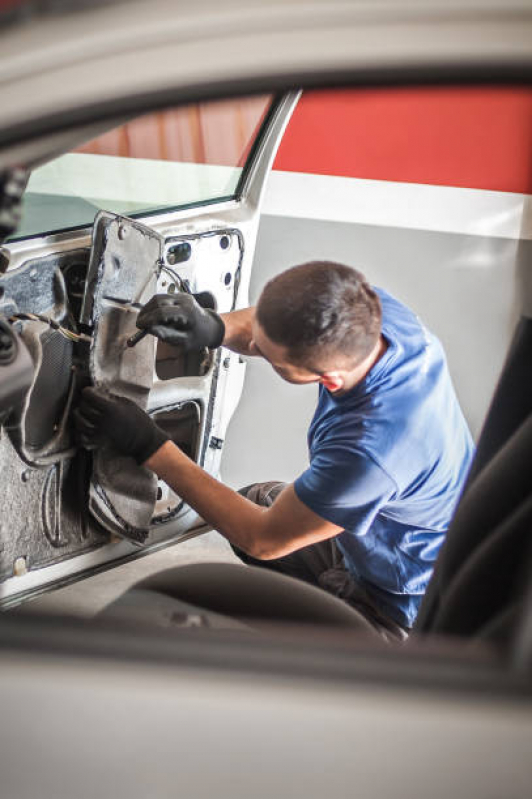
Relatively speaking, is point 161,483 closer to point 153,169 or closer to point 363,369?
point 363,369

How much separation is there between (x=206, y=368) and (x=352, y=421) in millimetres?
649

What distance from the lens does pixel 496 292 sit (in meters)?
3.54

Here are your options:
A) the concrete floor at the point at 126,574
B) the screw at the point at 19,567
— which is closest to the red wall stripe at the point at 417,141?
the concrete floor at the point at 126,574

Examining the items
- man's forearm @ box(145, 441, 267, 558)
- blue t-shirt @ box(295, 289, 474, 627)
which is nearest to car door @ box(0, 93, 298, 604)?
man's forearm @ box(145, 441, 267, 558)

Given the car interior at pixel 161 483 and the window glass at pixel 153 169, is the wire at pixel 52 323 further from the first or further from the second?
the window glass at pixel 153 169

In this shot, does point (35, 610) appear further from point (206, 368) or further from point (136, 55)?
point (206, 368)

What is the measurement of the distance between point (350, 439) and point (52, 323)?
693 mm

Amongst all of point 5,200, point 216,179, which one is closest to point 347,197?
point 216,179

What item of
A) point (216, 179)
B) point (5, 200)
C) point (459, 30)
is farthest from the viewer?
point (216, 179)

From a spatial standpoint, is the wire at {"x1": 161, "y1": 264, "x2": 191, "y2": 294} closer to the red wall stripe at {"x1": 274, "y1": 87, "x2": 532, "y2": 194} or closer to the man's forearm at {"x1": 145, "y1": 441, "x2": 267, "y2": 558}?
the man's forearm at {"x1": 145, "y1": 441, "x2": 267, "y2": 558}

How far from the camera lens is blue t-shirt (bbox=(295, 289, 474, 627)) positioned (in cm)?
144

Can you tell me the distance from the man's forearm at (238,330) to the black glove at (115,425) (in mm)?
440

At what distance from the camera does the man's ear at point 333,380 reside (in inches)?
59.9

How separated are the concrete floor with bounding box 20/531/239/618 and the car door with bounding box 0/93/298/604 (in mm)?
135
